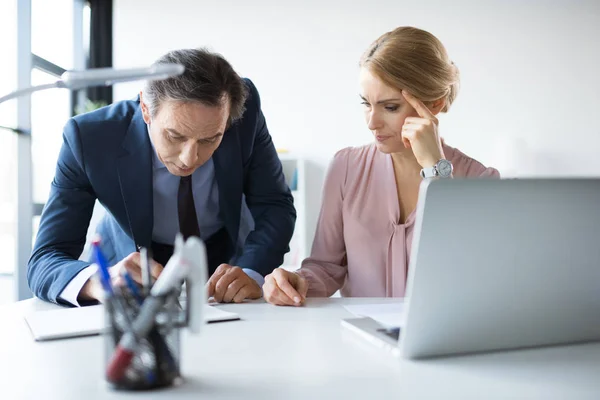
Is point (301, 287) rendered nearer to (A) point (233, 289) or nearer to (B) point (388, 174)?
(A) point (233, 289)

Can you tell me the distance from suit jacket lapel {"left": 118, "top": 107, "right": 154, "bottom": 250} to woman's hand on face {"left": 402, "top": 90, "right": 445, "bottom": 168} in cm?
80

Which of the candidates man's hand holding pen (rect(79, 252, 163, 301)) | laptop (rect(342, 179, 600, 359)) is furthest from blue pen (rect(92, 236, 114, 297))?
man's hand holding pen (rect(79, 252, 163, 301))

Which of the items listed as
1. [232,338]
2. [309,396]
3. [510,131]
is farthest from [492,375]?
[510,131]

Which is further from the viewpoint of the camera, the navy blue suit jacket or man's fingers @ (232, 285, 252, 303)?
the navy blue suit jacket

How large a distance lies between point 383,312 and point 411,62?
3.12 feet

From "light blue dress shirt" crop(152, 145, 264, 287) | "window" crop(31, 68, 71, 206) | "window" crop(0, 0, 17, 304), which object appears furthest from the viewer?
"window" crop(31, 68, 71, 206)

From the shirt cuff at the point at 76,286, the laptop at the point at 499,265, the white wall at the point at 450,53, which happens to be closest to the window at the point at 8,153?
the white wall at the point at 450,53

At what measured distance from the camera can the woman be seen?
72.0 inches

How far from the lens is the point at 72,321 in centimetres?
112

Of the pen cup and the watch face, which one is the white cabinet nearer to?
the watch face

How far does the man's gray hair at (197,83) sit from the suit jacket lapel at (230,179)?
0.17 metres

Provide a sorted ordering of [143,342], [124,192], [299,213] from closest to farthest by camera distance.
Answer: [143,342] → [124,192] → [299,213]

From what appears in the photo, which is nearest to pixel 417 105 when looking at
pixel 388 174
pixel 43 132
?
pixel 388 174

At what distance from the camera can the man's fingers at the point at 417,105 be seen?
74.0 inches
